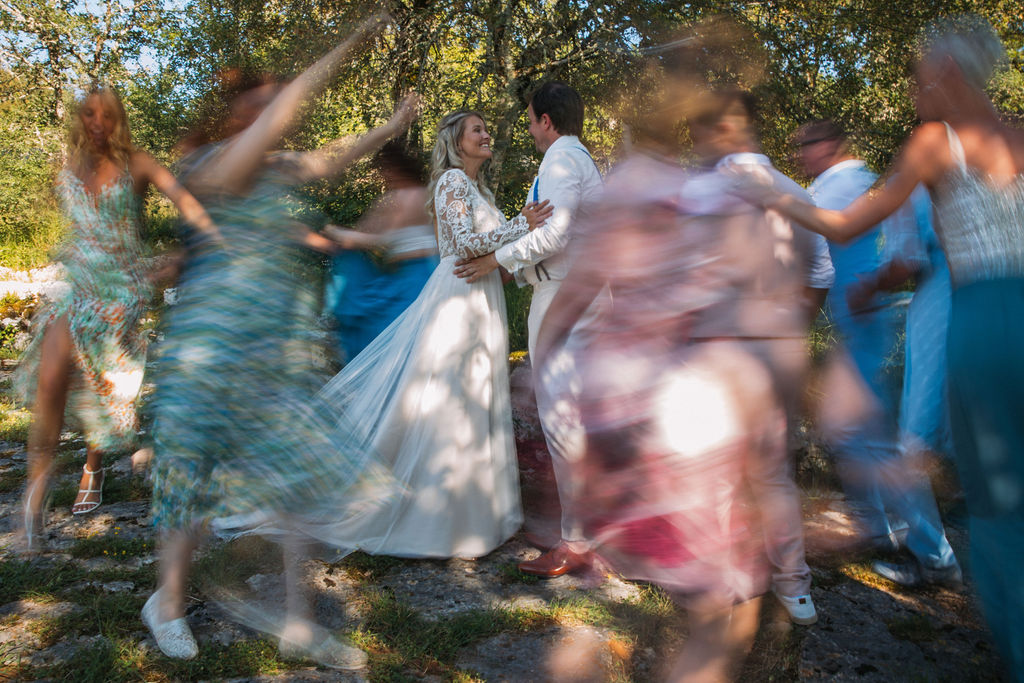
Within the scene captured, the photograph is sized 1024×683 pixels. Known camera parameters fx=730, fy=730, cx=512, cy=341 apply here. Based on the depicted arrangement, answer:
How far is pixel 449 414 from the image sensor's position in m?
3.40

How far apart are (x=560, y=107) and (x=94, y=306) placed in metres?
2.38

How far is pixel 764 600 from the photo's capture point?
287 centimetres

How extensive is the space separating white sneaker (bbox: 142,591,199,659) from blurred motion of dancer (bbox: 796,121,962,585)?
2744 millimetres

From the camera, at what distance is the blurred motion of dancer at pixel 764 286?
198cm

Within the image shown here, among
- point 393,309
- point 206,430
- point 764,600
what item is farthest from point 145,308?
point 764,600

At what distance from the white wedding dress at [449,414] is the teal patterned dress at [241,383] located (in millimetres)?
935

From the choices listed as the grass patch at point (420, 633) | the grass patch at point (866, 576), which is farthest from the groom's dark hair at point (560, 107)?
the grass patch at point (866, 576)

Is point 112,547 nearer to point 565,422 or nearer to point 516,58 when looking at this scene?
point 565,422

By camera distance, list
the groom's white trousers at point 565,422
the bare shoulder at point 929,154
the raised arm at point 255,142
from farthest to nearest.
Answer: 1. the groom's white trousers at point 565,422
2. the raised arm at point 255,142
3. the bare shoulder at point 929,154

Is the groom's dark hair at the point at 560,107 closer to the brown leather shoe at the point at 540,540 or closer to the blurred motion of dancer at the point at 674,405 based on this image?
the blurred motion of dancer at the point at 674,405

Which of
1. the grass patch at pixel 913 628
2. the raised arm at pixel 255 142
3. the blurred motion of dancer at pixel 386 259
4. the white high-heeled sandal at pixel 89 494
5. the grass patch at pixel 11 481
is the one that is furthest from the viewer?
the grass patch at pixel 11 481

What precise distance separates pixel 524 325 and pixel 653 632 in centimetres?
407

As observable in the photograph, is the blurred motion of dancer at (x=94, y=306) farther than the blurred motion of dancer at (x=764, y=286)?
Yes

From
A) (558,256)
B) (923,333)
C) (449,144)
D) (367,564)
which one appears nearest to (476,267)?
(558,256)
